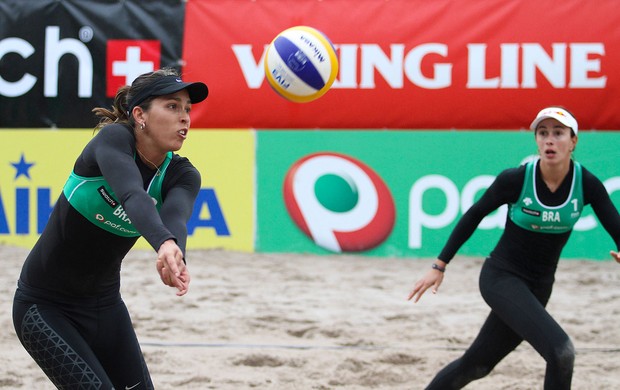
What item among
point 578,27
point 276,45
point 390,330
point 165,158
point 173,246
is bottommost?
point 390,330

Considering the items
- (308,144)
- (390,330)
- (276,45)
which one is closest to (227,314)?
(390,330)

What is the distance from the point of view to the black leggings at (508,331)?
13.6 feet

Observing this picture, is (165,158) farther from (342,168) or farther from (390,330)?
(342,168)

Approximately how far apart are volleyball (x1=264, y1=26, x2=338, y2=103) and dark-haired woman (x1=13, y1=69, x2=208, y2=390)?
2064 millimetres

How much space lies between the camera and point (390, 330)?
657 centimetres

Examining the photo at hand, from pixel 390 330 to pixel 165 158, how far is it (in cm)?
360

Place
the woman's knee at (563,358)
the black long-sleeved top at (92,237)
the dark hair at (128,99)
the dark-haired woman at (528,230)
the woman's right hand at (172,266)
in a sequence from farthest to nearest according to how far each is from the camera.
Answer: the dark-haired woman at (528,230) → the woman's knee at (563,358) → the dark hair at (128,99) → the black long-sleeved top at (92,237) → the woman's right hand at (172,266)

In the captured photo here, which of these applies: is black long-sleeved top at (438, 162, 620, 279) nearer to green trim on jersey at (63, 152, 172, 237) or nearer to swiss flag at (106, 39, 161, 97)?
green trim on jersey at (63, 152, 172, 237)

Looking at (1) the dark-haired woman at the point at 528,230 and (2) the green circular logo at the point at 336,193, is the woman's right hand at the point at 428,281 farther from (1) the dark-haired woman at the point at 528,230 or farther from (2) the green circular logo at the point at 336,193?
(2) the green circular logo at the point at 336,193

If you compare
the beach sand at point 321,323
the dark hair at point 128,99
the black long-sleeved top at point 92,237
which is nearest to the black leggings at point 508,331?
the beach sand at point 321,323

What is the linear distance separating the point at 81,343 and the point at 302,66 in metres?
2.72

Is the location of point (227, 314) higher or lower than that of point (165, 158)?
lower

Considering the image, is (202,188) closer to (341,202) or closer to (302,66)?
(341,202)

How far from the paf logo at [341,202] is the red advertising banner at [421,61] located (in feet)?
1.53
